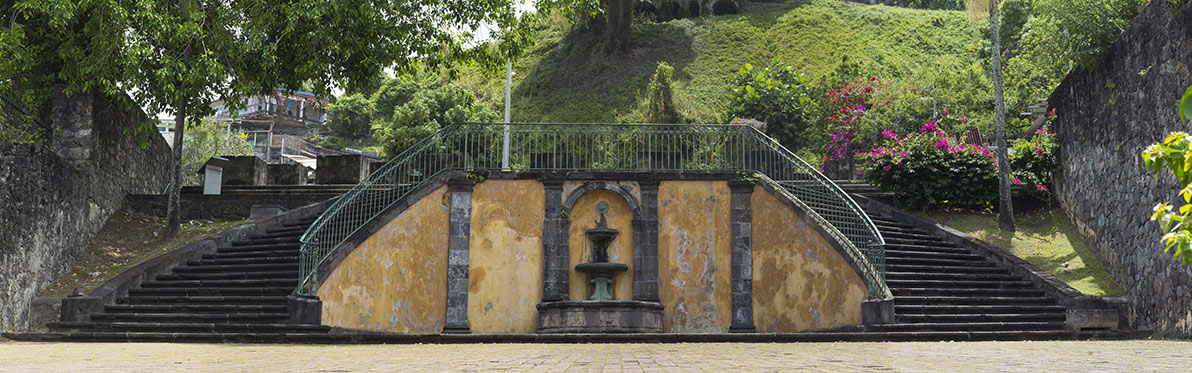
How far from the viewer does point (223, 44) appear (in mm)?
16250

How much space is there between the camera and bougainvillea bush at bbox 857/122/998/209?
1967 cm

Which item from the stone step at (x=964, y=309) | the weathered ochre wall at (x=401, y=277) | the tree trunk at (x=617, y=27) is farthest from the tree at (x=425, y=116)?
the stone step at (x=964, y=309)

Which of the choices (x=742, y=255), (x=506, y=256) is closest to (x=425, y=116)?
(x=506, y=256)

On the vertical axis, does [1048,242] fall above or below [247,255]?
above

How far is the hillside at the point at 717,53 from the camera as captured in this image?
47.5m

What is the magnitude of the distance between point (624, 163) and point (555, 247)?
6.66 feet

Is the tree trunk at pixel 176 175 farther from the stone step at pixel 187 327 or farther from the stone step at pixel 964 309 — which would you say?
the stone step at pixel 964 309

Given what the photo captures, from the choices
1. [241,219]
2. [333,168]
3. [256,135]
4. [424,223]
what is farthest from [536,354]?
[256,135]

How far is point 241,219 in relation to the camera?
20.2 meters

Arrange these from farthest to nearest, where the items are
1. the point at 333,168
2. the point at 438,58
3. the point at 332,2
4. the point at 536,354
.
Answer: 1. the point at 333,168
2. the point at 438,58
3. the point at 332,2
4. the point at 536,354

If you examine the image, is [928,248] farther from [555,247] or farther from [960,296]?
[555,247]

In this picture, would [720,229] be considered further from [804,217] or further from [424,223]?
[424,223]

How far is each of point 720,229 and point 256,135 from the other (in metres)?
55.6

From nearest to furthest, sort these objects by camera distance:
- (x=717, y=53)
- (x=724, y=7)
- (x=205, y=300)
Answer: (x=205, y=300)
(x=717, y=53)
(x=724, y=7)
